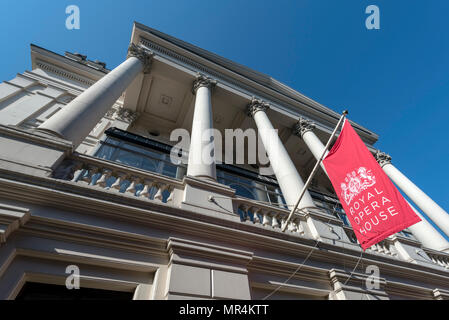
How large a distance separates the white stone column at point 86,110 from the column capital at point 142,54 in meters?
2.26

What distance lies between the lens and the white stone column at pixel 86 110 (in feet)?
17.2

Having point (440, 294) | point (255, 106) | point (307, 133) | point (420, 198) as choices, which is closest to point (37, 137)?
point (255, 106)

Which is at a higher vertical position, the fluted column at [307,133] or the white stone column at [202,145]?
the fluted column at [307,133]

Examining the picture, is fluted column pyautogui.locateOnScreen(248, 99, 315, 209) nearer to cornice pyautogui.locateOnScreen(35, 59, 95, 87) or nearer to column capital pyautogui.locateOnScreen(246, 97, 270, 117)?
column capital pyautogui.locateOnScreen(246, 97, 270, 117)

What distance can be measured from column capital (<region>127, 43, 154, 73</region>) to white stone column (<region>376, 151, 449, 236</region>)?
16825 mm

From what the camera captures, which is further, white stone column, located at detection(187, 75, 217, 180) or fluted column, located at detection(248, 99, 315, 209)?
fluted column, located at detection(248, 99, 315, 209)

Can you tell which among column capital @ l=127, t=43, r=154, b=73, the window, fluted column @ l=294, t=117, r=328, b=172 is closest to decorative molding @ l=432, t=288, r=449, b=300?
the window

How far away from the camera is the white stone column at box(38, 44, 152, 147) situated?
17.2ft

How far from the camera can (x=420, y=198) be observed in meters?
11.9

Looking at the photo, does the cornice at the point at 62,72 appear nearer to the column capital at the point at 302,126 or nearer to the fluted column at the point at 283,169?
the fluted column at the point at 283,169

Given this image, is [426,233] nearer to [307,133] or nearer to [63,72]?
[307,133]

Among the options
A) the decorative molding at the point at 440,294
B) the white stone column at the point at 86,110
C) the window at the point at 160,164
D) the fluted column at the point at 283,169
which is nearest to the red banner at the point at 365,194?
the fluted column at the point at 283,169

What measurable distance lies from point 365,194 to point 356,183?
347 mm
